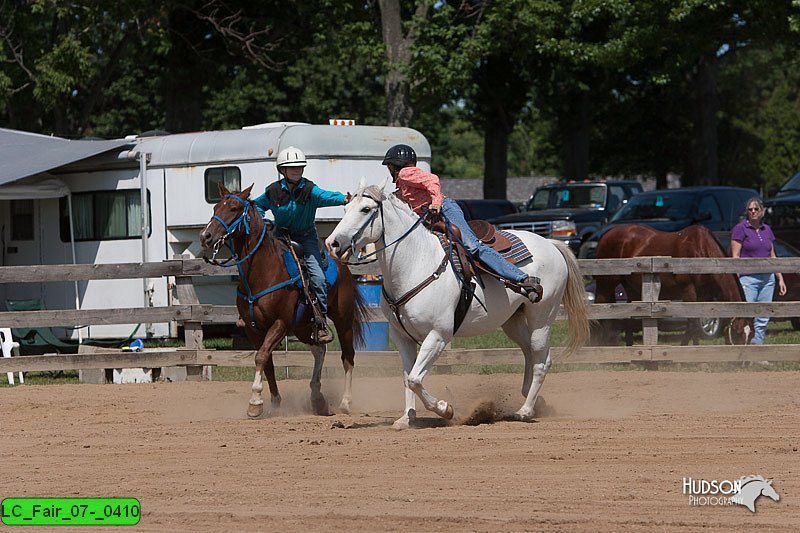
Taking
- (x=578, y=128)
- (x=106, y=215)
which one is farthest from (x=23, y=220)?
(x=578, y=128)

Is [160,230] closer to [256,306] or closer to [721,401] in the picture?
[256,306]

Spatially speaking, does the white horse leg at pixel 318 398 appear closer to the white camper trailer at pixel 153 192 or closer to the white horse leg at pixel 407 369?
the white horse leg at pixel 407 369

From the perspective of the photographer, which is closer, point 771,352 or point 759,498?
point 759,498

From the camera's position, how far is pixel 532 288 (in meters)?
9.88

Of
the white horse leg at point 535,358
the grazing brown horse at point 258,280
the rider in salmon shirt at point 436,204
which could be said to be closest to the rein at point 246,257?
the grazing brown horse at point 258,280

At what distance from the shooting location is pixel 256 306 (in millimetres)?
10414

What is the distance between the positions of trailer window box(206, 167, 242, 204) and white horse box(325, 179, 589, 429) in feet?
24.3

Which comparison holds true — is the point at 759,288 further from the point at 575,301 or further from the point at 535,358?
the point at 535,358

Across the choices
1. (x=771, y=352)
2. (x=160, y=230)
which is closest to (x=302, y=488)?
(x=771, y=352)

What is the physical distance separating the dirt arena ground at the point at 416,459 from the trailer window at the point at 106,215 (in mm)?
5605

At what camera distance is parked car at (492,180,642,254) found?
24703mm

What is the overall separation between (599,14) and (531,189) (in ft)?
157

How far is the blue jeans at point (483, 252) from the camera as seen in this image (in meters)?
9.70

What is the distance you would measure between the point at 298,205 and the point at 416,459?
3.34 metres
